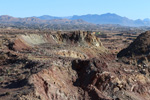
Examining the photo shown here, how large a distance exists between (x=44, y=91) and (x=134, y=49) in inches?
941

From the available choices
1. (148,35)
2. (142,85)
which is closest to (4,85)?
(142,85)

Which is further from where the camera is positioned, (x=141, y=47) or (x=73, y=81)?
(x=141, y=47)

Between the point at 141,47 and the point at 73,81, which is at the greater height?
the point at 141,47

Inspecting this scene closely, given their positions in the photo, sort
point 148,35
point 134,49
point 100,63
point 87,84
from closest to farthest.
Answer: point 87,84
point 100,63
point 134,49
point 148,35

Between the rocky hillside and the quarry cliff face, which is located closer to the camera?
the quarry cliff face

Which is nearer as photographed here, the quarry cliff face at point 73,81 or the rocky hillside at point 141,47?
the quarry cliff face at point 73,81

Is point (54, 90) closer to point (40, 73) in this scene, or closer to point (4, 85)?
point (40, 73)

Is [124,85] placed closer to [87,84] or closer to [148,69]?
[87,84]

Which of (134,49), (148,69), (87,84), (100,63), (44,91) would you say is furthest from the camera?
(134,49)

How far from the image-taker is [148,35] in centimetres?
4303

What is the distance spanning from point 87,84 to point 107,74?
7.42 feet

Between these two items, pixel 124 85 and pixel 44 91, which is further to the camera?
pixel 124 85

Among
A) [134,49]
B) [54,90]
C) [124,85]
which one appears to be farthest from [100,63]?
[134,49]

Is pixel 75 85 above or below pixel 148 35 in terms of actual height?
below
